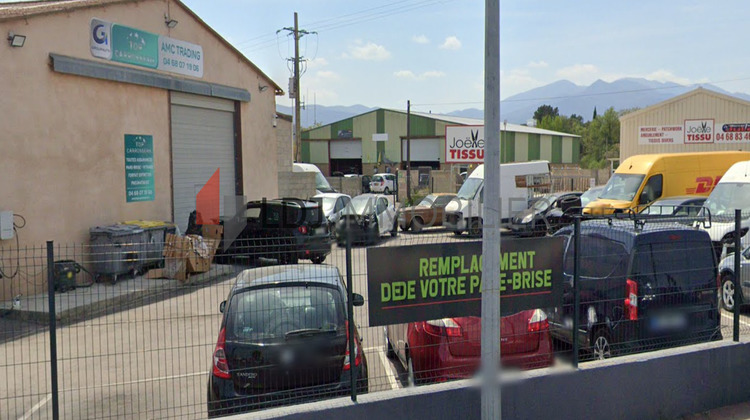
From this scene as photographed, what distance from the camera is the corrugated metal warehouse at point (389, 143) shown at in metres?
58.4

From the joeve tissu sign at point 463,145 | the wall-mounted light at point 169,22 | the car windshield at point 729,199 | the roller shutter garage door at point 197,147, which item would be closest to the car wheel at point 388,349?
the roller shutter garage door at point 197,147

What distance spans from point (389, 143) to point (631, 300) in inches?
2128

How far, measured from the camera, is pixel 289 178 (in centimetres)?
2705

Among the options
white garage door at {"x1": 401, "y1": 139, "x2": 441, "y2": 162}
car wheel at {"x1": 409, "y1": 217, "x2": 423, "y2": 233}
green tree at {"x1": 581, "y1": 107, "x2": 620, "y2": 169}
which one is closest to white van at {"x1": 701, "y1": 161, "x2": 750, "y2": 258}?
car wheel at {"x1": 409, "y1": 217, "x2": 423, "y2": 233}

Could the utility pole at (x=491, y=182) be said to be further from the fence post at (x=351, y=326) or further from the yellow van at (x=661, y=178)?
the yellow van at (x=661, y=178)

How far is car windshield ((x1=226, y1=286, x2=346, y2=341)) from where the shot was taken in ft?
18.9

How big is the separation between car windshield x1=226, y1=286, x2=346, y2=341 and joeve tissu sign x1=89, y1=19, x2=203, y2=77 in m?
11.0

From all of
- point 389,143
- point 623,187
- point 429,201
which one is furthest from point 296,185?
point 389,143

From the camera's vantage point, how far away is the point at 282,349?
5.62m

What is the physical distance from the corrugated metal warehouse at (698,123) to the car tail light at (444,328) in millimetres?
33744

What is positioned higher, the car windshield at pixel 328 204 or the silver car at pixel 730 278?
the car windshield at pixel 328 204

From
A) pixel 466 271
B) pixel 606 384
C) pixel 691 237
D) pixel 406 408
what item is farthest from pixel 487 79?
pixel 691 237

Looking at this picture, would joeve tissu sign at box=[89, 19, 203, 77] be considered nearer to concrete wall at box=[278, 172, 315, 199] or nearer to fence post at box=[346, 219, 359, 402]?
concrete wall at box=[278, 172, 315, 199]

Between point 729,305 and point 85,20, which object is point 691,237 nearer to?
point 729,305
